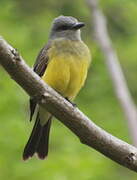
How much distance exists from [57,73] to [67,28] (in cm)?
80

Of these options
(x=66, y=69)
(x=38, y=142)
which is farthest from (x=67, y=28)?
(x=38, y=142)

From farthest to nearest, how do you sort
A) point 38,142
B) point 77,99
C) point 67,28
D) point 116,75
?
point 77,99
point 116,75
point 67,28
point 38,142

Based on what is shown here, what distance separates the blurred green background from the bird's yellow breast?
0.91m

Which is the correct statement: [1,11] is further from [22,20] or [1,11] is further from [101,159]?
[101,159]

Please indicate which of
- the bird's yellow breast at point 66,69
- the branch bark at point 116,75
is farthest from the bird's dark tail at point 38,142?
the branch bark at point 116,75

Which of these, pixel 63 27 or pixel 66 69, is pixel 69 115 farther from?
pixel 63 27

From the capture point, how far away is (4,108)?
5613mm

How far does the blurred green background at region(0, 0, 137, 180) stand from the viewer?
5.14 m

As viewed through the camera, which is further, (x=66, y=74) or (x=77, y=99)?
(x=77, y=99)

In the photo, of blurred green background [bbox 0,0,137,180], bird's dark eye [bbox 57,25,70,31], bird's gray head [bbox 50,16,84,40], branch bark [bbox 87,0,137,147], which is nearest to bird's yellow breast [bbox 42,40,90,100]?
bird's gray head [bbox 50,16,84,40]

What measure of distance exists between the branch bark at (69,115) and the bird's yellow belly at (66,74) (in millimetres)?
1258

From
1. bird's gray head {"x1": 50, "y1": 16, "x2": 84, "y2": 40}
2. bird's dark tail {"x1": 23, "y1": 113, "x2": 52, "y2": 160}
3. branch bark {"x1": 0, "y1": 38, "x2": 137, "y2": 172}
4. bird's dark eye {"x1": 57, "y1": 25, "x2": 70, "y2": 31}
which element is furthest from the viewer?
bird's dark eye {"x1": 57, "y1": 25, "x2": 70, "y2": 31}

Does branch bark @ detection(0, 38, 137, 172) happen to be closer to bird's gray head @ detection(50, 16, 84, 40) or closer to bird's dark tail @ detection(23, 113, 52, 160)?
bird's dark tail @ detection(23, 113, 52, 160)

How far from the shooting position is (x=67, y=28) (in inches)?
199
